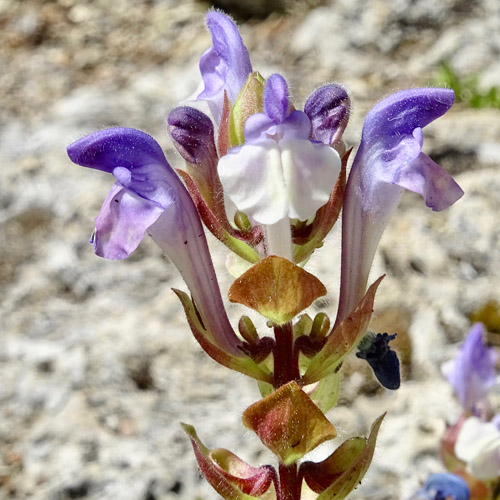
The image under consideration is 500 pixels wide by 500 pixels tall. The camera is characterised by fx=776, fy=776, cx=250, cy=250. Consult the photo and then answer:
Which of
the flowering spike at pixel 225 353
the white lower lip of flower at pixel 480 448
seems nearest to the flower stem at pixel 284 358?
the flowering spike at pixel 225 353

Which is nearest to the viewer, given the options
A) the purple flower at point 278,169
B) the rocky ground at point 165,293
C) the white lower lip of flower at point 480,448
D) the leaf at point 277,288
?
the purple flower at point 278,169

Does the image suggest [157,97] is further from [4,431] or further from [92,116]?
[4,431]

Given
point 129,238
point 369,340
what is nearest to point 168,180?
point 129,238

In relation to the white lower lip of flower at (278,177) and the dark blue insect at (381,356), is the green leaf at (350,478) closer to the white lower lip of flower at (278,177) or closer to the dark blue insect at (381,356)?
the dark blue insect at (381,356)

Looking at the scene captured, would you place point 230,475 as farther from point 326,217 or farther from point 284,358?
point 326,217

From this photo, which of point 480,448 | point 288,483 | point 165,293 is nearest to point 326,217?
point 288,483

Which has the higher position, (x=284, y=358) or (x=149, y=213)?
(x=149, y=213)
